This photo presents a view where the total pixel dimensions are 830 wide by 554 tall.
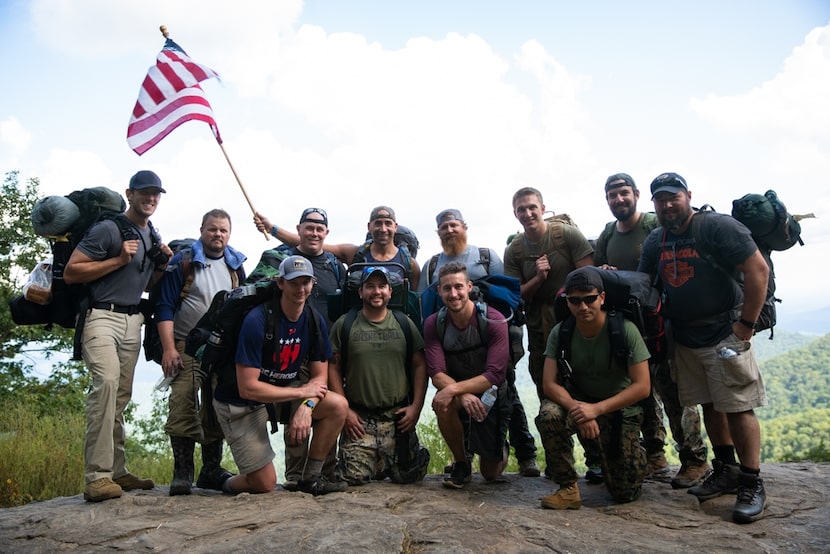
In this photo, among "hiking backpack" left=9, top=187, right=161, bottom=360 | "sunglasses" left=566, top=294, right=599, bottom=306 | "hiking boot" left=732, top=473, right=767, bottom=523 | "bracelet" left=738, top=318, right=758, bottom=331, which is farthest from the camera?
"hiking backpack" left=9, top=187, right=161, bottom=360

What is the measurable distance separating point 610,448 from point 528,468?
149 cm

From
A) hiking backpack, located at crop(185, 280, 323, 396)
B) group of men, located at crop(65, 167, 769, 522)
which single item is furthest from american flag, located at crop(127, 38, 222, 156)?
hiking backpack, located at crop(185, 280, 323, 396)

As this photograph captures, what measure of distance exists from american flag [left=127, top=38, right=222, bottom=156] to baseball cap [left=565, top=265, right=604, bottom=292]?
4888mm

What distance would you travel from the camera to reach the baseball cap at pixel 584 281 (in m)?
5.05

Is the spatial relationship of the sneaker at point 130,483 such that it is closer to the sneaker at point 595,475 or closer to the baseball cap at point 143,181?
the baseball cap at point 143,181

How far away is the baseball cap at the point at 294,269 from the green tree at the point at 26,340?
545 inches

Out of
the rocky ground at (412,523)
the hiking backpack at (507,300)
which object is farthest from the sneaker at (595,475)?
the hiking backpack at (507,300)

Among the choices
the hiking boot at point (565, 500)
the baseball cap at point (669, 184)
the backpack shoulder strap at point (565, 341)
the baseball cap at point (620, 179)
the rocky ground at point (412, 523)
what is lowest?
the rocky ground at point (412, 523)

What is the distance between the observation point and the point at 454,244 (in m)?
6.60

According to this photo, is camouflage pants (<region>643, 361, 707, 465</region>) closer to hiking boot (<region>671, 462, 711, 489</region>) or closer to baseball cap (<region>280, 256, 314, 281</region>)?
hiking boot (<region>671, 462, 711, 489</region>)

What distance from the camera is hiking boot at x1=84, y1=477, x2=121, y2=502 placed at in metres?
5.19

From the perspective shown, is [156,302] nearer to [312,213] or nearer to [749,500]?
[312,213]

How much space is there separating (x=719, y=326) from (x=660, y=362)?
2.18 feet

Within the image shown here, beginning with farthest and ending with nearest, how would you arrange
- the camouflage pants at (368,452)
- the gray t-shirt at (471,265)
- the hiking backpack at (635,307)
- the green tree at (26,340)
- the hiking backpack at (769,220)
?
the green tree at (26,340)
the gray t-shirt at (471,265)
the camouflage pants at (368,452)
the hiking backpack at (635,307)
the hiking backpack at (769,220)
